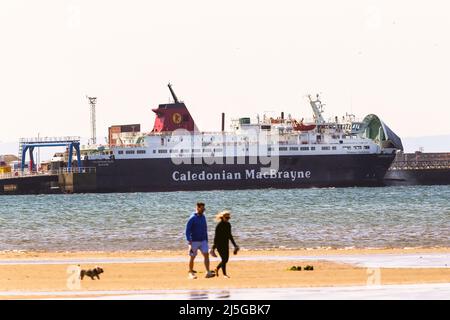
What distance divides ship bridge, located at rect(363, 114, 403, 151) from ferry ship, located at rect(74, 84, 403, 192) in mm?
1283

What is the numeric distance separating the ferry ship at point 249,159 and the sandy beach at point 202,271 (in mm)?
68722

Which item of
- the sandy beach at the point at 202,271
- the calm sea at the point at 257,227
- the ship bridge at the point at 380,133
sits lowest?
the calm sea at the point at 257,227

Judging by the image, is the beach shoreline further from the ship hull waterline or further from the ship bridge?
the ship bridge

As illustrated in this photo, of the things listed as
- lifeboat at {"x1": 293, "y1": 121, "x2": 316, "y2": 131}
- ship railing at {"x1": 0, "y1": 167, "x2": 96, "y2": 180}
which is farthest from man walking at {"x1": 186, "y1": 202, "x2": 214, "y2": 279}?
ship railing at {"x1": 0, "y1": 167, "x2": 96, "y2": 180}

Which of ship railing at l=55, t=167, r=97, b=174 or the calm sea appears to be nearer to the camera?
the calm sea

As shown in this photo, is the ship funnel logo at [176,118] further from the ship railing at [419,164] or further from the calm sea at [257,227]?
the calm sea at [257,227]

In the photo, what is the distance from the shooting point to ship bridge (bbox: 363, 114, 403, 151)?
4104 inches

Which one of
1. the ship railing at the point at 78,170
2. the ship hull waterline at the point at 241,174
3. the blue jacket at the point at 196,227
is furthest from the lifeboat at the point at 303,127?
the blue jacket at the point at 196,227

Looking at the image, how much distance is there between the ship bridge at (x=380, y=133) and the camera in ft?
342

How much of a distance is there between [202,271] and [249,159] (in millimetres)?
77533

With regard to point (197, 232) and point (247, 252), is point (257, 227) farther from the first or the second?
point (197, 232)

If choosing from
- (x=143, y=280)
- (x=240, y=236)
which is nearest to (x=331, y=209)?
(x=240, y=236)

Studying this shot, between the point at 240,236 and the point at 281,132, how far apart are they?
64.4 metres
